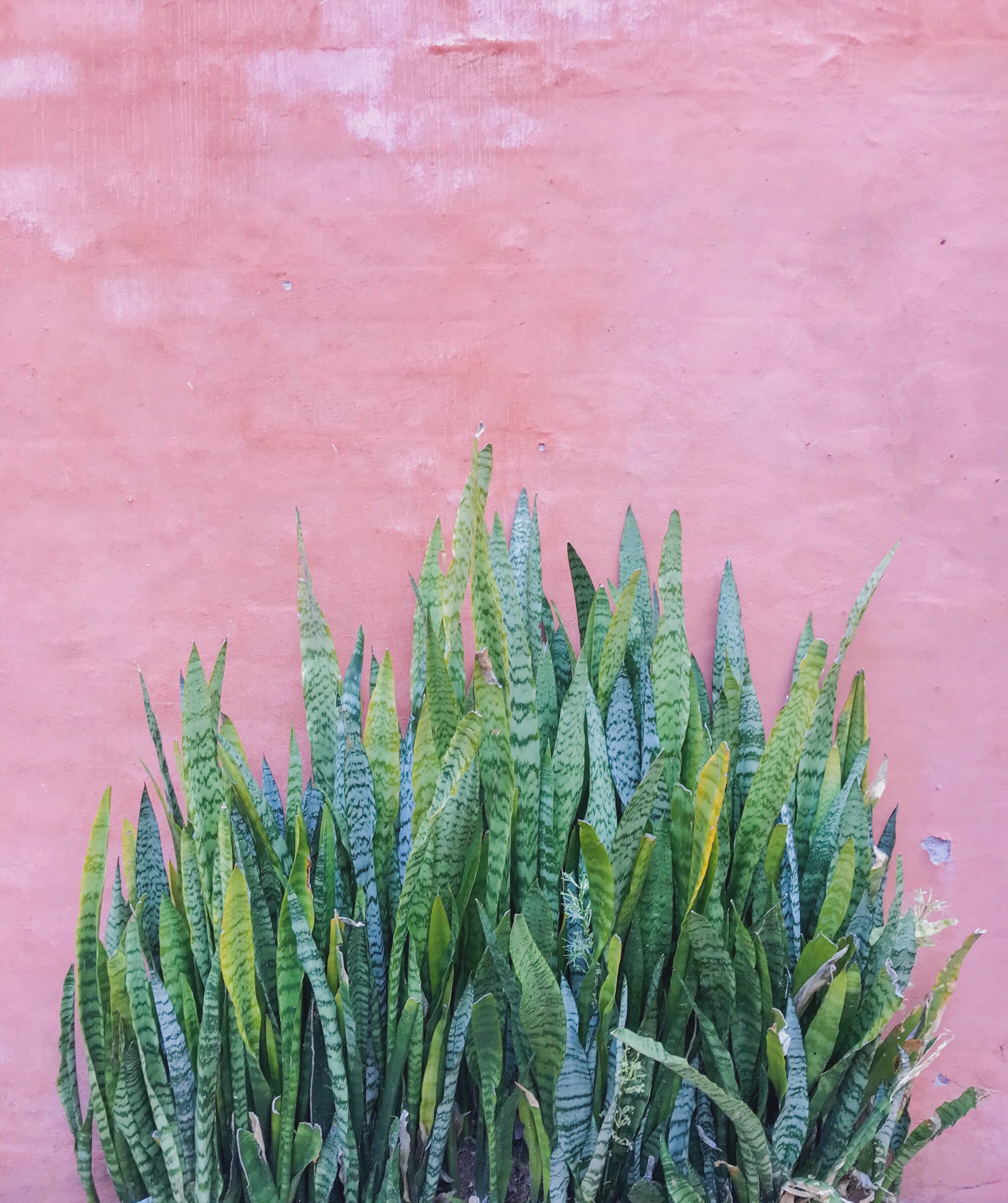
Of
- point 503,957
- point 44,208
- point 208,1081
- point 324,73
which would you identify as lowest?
point 208,1081

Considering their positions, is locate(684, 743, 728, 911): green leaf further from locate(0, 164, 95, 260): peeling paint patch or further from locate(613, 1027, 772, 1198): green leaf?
locate(0, 164, 95, 260): peeling paint patch

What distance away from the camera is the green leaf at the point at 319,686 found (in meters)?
1.15

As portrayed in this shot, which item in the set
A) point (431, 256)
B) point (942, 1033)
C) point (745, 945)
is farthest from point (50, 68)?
point (942, 1033)

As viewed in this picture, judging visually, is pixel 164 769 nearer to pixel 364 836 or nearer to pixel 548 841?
pixel 364 836

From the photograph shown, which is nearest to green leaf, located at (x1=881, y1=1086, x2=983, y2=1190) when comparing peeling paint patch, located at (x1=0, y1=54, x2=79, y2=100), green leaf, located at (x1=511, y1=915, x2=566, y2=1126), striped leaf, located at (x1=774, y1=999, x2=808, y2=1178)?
striped leaf, located at (x1=774, y1=999, x2=808, y2=1178)

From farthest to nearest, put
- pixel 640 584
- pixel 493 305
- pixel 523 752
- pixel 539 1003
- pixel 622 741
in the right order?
1. pixel 493 305
2. pixel 640 584
3. pixel 622 741
4. pixel 523 752
5. pixel 539 1003

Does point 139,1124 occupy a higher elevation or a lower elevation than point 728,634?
lower

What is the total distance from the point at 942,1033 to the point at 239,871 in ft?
3.41

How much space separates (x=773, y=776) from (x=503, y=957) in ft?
1.29

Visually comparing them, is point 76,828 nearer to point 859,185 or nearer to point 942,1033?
point 942,1033

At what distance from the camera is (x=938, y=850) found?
4.47 feet

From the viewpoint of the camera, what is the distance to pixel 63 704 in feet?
4.52

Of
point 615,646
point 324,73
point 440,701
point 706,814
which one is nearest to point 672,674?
point 615,646

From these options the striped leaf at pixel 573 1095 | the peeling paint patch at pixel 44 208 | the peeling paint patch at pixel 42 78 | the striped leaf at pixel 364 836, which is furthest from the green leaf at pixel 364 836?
the peeling paint patch at pixel 42 78
